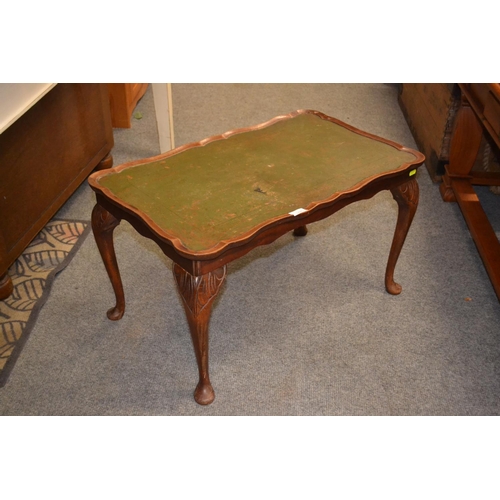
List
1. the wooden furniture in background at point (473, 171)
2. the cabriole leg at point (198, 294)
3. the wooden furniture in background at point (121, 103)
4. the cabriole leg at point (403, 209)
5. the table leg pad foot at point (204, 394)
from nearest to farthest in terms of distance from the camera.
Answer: the cabriole leg at point (198, 294)
the table leg pad foot at point (204, 394)
the cabriole leg at point (403, 209)
the wooden furniture in background at point (473, 171)
the wooden furniture in background at point (121, 103)

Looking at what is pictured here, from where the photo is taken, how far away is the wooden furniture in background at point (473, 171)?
2154mm

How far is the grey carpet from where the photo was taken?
1.74 meters

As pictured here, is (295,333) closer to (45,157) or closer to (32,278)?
(32,278)

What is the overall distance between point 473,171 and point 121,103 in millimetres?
1949

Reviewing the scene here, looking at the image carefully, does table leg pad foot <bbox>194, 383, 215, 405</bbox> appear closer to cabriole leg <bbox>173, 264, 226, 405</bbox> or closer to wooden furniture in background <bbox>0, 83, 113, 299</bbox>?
cabriole leg <bbox>173, 264, 226, 405</bbox>

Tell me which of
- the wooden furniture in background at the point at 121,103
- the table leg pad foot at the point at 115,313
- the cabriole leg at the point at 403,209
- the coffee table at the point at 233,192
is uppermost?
the coffee table at the point at 233,192

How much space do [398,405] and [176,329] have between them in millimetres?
778

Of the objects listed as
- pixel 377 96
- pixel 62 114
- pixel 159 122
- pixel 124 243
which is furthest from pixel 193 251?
pixel 377 96

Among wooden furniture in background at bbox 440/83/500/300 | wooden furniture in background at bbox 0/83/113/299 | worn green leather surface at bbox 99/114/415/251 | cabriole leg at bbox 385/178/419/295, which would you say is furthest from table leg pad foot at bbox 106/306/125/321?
wooden furniture in background at bbox 440/83/500/300

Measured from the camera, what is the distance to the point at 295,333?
6.50 feet

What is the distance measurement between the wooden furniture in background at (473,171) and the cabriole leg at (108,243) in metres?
1.35

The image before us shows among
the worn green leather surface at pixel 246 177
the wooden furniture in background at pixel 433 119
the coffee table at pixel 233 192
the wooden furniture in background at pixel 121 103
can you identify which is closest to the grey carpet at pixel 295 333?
the coffee table at pixel 233 192

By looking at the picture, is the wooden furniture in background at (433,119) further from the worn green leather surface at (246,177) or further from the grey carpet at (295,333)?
the worn green leather surface at (246,177)

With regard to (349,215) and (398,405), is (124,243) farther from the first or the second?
(398,405)
